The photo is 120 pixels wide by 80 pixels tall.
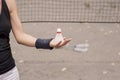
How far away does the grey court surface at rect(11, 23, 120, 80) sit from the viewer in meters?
4.96

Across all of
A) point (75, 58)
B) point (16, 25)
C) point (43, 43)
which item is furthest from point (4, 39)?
point (75, 58)

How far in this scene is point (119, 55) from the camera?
18.7 ft

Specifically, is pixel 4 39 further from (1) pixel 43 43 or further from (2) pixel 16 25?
(1) pixel 43 43

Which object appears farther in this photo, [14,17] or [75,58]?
[75,58]

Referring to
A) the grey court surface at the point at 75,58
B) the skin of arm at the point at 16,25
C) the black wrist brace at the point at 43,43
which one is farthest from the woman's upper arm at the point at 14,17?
the grey court surface at the point at 75,58

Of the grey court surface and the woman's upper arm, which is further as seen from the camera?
the grey court surface

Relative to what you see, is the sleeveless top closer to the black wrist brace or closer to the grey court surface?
the black wrist brace

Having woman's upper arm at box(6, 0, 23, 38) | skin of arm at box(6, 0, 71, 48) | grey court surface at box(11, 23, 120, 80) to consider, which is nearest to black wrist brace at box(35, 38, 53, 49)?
skin of arm at box(6, 0, 71, 48)

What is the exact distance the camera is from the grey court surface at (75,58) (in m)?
4.96

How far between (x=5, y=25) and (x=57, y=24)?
504 cm

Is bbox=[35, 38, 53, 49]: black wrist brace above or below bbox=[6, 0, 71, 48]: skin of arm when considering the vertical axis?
below

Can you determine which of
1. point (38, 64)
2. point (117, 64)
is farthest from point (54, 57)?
point (117, 64)

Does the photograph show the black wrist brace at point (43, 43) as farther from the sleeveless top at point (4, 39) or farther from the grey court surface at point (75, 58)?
the grey court surface at point (75, 58)

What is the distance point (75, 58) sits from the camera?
5.55 m
